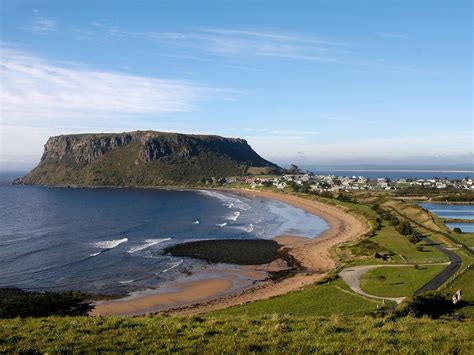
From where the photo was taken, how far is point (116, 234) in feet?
247

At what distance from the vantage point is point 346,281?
39.3 m

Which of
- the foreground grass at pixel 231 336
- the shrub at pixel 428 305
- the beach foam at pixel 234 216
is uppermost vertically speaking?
the foreground grass at pixel 231 336

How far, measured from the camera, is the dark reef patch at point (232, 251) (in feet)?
189

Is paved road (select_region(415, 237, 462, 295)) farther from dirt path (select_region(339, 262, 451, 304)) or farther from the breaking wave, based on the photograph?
the breaking wave

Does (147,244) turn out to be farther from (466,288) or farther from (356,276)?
(466,288)

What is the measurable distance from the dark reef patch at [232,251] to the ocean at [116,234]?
118 inches

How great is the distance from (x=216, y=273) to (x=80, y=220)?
170 ft

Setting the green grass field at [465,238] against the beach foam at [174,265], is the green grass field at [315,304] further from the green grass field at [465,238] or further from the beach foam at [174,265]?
the green grass field at [465,238]

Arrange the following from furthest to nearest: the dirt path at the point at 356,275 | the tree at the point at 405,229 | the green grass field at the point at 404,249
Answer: the tree at the point at 405,229 → the green grass field at the point at 404,249 → the dirt path at the point at 356,275

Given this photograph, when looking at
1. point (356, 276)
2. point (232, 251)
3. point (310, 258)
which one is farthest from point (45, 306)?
point (232, 251)

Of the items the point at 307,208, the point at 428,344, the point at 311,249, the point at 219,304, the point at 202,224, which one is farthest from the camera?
the point at 307,208

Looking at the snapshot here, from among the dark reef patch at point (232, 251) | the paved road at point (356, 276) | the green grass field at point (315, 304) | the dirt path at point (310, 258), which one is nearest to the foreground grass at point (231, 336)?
the green grass field at point (315, 304)

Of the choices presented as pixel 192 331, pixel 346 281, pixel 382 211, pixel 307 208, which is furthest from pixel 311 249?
pixel 307 208

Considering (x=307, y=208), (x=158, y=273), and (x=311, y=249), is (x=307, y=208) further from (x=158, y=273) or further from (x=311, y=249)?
(x=158, y=273)
